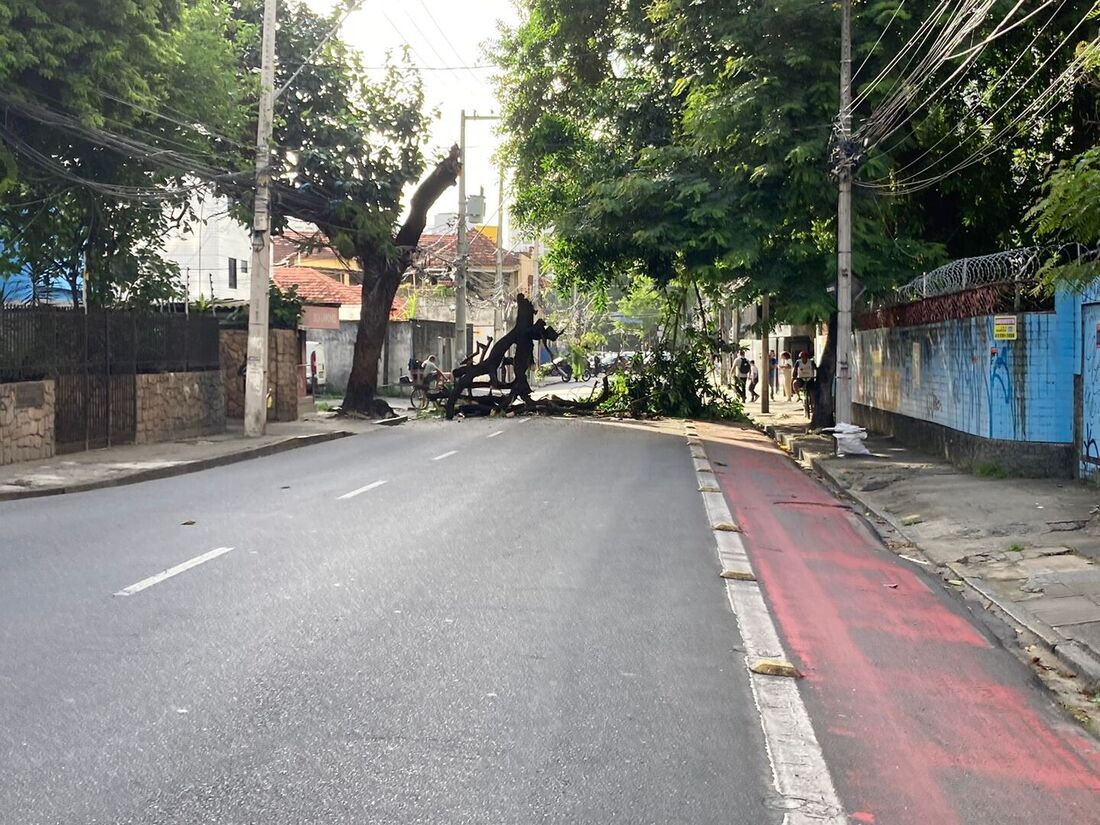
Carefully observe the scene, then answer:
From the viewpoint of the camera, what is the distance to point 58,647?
6480 mm

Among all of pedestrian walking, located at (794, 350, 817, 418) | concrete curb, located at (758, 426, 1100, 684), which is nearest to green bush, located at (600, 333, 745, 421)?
pedestrian walking, located at (794, 350, 817, 418)

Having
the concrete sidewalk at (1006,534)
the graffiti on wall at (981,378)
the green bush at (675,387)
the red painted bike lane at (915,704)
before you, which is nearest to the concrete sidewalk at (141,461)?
the green bush at (675,387)

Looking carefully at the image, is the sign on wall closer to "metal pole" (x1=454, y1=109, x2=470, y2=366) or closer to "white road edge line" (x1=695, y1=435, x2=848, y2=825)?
"white road edge line" (x1=695, y1=435, x2=848, y2=825)

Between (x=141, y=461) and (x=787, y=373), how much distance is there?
2956 centimetres

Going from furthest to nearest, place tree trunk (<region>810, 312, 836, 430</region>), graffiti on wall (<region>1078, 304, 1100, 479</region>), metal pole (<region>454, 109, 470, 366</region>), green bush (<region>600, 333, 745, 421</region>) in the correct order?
metal pole (<region>454, 109, 470, 366</region>) < green bush (<region>600, 333, 745, 421</region>) < tree trunk (<region>810, 312, 836, 430</region>) < graffiti on wall (<region>1078, 304, 1100, 479</region>)

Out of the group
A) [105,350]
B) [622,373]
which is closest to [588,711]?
[105,350]

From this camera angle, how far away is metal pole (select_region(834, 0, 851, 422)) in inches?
765

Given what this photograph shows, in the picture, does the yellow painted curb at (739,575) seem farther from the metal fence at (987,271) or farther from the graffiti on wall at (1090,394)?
the graffiti on wall at (1090,394)

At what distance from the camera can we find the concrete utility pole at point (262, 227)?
72.2 feet

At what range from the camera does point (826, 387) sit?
25188 millimetres

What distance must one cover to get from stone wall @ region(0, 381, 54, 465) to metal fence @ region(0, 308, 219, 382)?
0.99 feet

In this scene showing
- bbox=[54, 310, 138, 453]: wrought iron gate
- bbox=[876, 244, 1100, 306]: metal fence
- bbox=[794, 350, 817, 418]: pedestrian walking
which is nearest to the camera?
bbox=[876, 244, 1100, 306]: metal fence

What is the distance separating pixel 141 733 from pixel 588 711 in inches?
78.8

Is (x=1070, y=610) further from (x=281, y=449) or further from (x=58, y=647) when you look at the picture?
(x=281, y=449)
